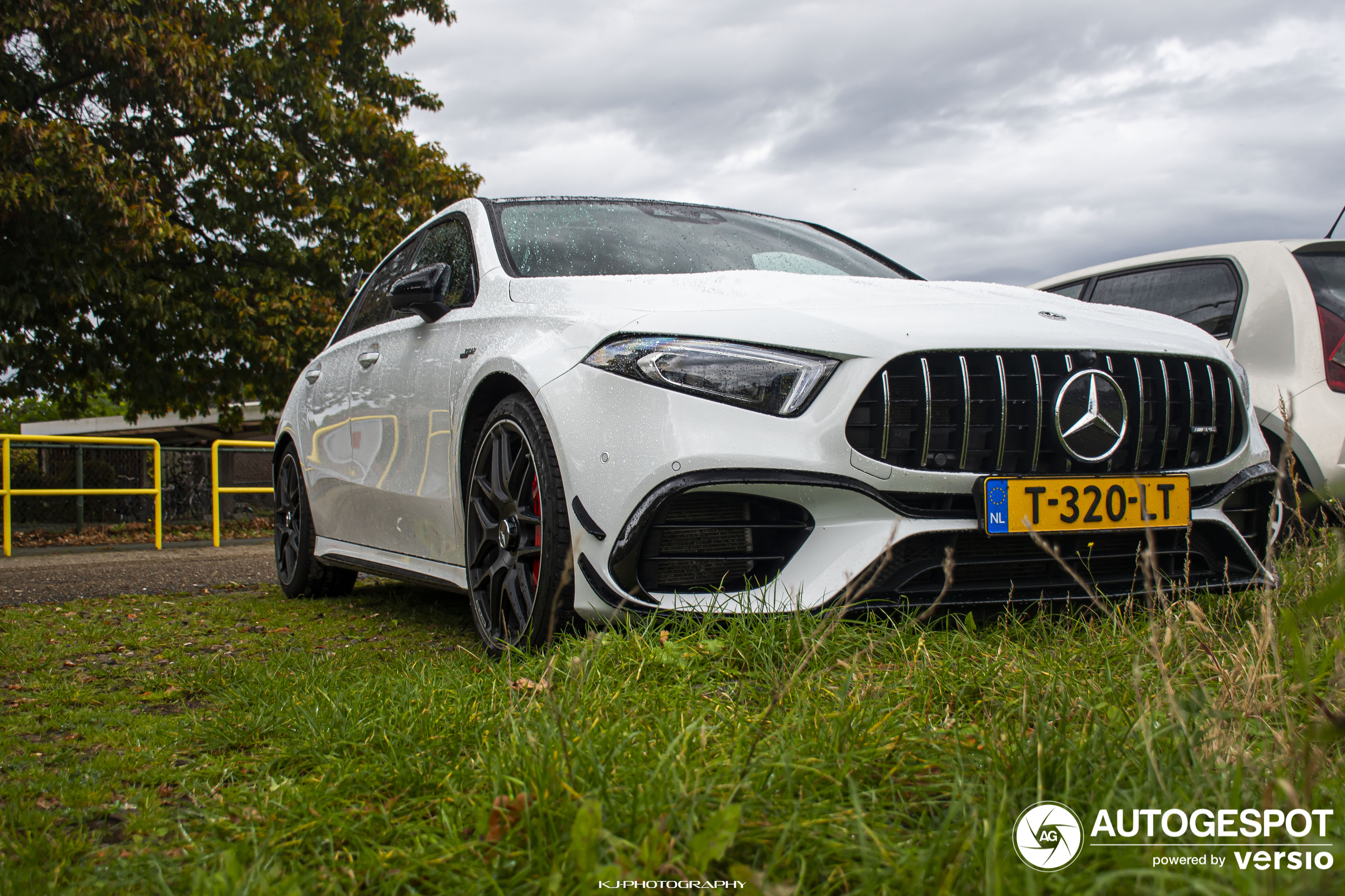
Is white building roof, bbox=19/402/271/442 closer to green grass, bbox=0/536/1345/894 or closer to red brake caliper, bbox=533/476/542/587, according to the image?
red brake caliper, bbox=533/476/542/587

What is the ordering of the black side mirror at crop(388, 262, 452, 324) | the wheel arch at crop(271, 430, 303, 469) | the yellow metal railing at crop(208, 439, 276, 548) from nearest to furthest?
the black side mirror at crop(388, 262, 452, 324), the wheel arch at crop(271, 430, 303, 469), the yellow metal railing at crop(208, 439, 276, 548)

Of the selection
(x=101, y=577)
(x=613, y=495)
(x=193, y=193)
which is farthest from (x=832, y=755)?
(x=193, y=193)

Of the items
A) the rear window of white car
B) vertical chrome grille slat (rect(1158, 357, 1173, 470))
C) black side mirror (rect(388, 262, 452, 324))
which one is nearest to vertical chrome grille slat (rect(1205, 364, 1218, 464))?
vertical chrome grille slat (rect(1158, 357, 1173, 470))

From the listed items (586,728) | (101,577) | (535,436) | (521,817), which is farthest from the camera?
(101,577)

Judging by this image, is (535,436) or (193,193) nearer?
(535,436)

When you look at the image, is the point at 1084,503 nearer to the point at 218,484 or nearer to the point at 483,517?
the point at 483,517

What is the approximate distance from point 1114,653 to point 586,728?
51.7 inches

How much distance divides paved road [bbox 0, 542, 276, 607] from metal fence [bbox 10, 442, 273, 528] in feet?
3.76

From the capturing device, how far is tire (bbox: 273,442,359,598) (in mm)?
5109

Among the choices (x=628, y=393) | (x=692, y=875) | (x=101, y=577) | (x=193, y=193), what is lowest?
(x=101, y=577)

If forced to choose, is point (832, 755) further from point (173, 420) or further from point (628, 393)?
point (173, 420)

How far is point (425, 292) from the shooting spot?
3572 mm

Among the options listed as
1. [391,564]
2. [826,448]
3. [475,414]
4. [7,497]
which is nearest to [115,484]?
[7,497]

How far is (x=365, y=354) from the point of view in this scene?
4449 mm
